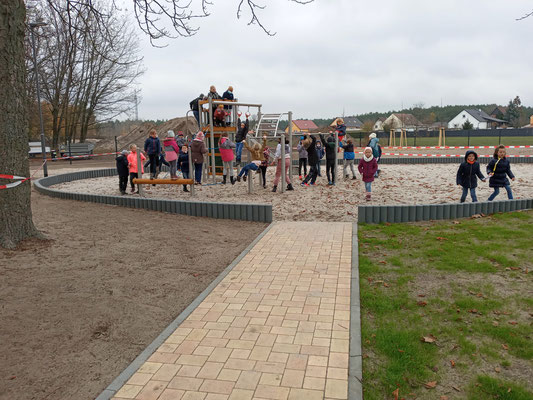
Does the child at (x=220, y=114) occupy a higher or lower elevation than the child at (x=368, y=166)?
higher

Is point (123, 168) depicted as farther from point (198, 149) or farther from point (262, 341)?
point (262, 341)

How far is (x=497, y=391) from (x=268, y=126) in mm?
12029

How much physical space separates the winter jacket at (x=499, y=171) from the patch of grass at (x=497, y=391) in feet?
26.1

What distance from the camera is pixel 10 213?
6887mm

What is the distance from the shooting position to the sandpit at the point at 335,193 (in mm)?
10375

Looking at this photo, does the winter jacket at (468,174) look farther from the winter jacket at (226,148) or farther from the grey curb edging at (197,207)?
the winter jacket at (226,148)

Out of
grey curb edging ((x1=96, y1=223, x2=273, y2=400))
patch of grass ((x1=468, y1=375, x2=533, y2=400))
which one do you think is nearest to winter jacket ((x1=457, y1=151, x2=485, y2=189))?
grey curb edging ((x1=96, y1=223, x2=273, y2=400))

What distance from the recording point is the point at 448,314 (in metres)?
4.43

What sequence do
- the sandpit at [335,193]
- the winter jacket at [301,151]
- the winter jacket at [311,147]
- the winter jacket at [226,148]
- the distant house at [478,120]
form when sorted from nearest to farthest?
the sandpit at [335,193]
the winter jacket at [311,147]
the winter jacket at [226,148]
the winter jacket at [301,151]
the distant house at [478,120]

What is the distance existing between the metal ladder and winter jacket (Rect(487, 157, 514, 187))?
22.0 feet

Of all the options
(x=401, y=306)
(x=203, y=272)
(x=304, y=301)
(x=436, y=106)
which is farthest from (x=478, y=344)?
(x=436, y=106)

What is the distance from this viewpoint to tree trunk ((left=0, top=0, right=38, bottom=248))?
6648 mm

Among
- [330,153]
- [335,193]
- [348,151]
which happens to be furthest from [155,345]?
[348,151]

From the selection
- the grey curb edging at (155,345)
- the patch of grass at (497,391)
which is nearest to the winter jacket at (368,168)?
the grey curb edging at (155,345)
